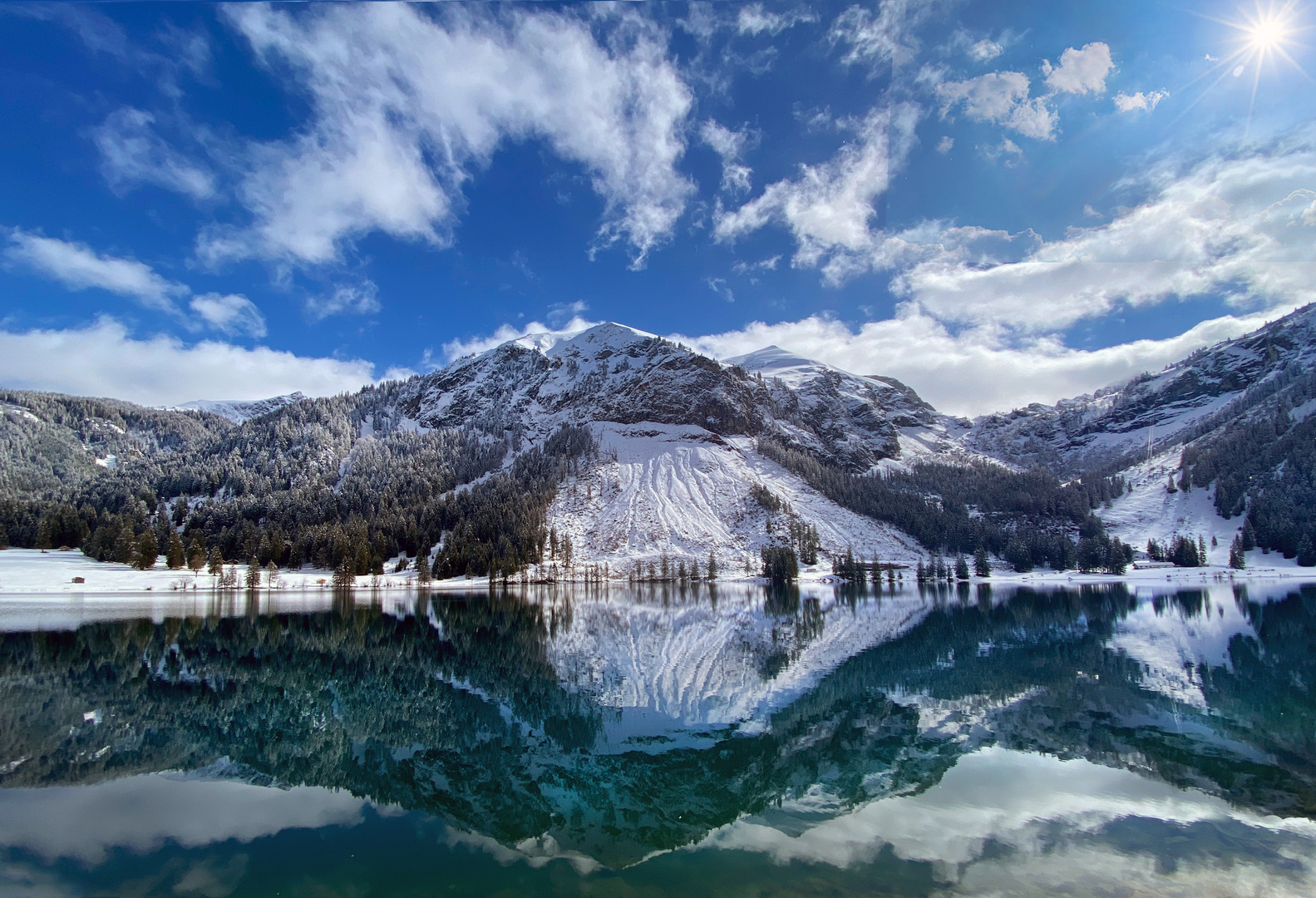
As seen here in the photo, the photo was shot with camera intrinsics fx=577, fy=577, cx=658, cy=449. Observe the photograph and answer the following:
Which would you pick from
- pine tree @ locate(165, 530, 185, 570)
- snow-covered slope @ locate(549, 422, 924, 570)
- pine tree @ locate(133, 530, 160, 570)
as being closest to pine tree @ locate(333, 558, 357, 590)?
pine tree @ locate(165, 530, 185, 570)

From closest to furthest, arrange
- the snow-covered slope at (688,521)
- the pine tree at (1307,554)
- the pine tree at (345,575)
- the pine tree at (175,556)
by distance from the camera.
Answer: the pine tree at (345,575) < the pine tree at (175,556) < the pine tree at (1307,554) < the snow-covered slope at (688,521)

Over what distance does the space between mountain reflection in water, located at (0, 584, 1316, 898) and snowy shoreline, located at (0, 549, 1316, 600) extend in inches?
3055

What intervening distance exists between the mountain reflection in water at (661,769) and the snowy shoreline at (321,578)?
255 feet

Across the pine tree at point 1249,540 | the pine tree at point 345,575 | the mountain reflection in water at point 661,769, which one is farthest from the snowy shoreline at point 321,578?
the mountain reflection in water at point 661,769

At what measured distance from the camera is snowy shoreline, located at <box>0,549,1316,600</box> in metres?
94.2

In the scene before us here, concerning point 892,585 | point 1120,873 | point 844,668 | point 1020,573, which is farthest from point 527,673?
point 1020,573

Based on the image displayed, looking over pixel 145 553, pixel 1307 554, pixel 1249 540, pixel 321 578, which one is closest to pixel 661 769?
pixel 321 578

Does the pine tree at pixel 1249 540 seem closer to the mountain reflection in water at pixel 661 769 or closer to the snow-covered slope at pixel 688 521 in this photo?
the snow-covered slope at pixel 688 521

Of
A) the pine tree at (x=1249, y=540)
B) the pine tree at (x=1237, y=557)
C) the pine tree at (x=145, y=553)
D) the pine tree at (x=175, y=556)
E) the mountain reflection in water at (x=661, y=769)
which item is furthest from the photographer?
the pine tree at (x=1249, y=540)

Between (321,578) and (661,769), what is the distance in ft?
404

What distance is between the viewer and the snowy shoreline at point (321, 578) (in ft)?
309

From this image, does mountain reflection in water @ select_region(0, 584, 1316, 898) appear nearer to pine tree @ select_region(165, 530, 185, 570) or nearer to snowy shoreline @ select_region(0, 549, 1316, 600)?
snowy shoreline @ select_region(0, 549, 1316, 600)

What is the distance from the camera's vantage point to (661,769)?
16.5 m

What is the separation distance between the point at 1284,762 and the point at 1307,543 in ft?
586
